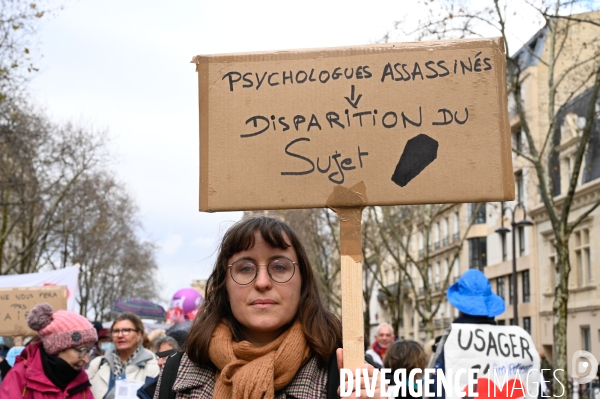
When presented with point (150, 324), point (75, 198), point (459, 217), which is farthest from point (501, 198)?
point (459, 217)

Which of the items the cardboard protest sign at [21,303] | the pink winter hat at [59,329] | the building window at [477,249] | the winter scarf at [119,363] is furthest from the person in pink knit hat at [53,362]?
the building window at [477,249]

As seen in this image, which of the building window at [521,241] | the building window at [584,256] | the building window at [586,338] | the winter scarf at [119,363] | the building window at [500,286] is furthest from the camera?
the building window at [500,286]

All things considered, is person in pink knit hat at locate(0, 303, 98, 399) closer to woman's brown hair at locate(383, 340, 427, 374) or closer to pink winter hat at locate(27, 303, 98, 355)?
pink winter hat at locate(27, 303, 98, 355)

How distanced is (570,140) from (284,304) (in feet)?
115

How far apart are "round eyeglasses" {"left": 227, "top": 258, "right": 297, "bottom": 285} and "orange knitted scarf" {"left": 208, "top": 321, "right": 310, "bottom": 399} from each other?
0.18m

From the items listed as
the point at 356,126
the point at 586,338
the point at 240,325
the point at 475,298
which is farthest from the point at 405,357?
the point at 586,338

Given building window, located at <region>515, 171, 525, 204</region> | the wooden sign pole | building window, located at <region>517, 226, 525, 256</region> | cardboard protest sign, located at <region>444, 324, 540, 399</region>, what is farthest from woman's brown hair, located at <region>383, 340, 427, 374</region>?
building window, located at <region>517, 226, 525, 256</region>

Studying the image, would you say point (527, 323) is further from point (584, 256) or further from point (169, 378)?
point (169, 378)

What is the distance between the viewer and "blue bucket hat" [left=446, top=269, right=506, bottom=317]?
19.2 feet

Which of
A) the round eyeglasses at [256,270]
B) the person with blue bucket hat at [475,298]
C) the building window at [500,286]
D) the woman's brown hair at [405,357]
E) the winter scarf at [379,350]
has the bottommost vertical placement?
the building window at [500,286]

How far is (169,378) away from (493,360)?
123 inches

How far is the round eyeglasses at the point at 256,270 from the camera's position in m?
3.02

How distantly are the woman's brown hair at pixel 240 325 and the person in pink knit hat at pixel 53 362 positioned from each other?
2.96m

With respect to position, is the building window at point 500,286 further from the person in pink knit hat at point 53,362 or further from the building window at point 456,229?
the person in pink knit hat at point 53,362
